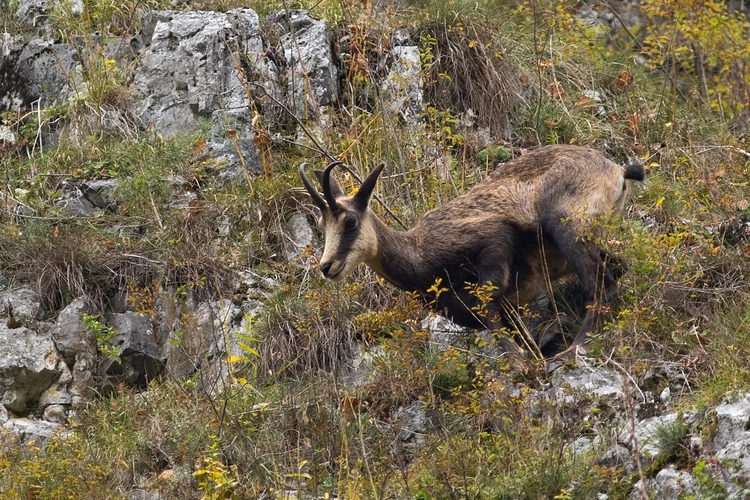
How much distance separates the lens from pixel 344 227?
7.50 m

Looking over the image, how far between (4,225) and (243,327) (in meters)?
2.53

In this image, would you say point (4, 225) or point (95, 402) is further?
point (4, 225)

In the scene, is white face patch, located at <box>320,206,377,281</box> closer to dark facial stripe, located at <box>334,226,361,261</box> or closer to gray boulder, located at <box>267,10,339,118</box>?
dark facial stripe, located at <box>334,226,361,261</box>

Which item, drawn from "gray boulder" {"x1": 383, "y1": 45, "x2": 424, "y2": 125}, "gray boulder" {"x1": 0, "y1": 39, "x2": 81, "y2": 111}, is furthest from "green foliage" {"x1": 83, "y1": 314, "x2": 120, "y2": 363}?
"gray boulder" {"x1": 0, "y1": 39, "x2": 81, "y2": 111}

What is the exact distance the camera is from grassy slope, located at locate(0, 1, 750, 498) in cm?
627

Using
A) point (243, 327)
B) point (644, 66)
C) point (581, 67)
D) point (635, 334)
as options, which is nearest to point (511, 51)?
point (581, 67)

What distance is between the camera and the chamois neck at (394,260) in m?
7.66

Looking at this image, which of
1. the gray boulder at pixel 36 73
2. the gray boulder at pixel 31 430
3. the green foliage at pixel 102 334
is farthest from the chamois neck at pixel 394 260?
the gray boulder at pixel 36 73

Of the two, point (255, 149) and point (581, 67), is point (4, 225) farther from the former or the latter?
point (581, 67)

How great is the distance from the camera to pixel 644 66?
12.0m

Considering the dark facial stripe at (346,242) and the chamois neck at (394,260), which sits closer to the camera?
the dark facial stripe at (346,242)

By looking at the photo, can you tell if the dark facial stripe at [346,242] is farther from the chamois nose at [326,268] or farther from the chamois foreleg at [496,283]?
the chamois foreleg at [496,283]

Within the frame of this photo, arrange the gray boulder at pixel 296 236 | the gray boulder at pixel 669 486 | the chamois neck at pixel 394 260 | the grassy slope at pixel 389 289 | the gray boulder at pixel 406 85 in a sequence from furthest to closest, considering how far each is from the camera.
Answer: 1. the gray boulder at pixel 406 85
2. the gray boulder at pixel 296 236
3. the chamois neck at pixel 394 260
4. the grassy slope at pixel 389 289
5. the gray boulder at pixel 669 486

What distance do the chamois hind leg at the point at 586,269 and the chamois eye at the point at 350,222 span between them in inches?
54.8
